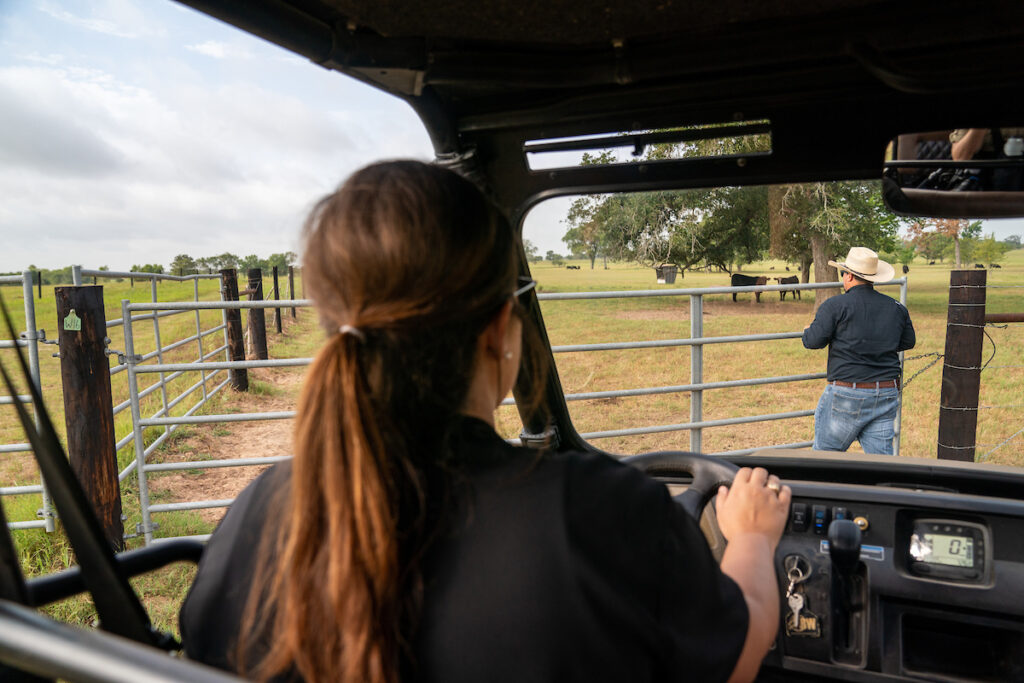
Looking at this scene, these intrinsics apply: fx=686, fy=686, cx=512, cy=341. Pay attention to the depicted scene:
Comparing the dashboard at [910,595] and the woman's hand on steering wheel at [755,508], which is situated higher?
the woman's hand on steering wheel at [755,508]

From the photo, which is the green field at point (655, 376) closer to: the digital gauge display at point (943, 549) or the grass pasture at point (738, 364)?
the grass pasture at point (738, 364)

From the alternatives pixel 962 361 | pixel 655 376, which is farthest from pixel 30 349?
pixel 655 376

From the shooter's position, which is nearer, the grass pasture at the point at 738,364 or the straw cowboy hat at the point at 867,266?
the straw cowboy hat at the point at 867,266

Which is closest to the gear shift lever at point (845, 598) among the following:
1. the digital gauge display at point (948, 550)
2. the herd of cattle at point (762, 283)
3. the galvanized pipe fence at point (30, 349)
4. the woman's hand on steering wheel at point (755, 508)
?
the digital gauge display at point (948, 550)

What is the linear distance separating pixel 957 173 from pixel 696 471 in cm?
80

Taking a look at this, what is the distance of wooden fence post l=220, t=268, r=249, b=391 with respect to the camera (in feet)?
23.0

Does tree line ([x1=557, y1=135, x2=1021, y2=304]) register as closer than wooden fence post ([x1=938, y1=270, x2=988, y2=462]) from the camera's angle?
Yes

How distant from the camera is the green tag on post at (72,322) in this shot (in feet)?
11.4

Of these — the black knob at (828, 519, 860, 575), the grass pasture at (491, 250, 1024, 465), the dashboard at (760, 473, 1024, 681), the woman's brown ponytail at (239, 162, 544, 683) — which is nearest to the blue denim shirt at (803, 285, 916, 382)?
the grass pasture at (491, 250, 1024, 465)

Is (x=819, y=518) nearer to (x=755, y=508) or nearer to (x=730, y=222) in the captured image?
(x=755, y=508)

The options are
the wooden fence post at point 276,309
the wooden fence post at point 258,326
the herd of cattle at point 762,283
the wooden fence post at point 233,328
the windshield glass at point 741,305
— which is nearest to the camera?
the windshield glass at point 741,305

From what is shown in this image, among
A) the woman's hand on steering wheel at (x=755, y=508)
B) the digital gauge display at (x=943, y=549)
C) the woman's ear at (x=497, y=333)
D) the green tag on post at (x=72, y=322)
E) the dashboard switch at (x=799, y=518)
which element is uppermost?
the woman's ear at (x=497, y=333)

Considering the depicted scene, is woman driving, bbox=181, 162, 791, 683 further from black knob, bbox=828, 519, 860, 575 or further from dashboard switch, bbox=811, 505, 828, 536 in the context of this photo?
dashboard switch, bbox=811, 505, 828, 536

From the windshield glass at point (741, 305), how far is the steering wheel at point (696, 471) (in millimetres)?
646
